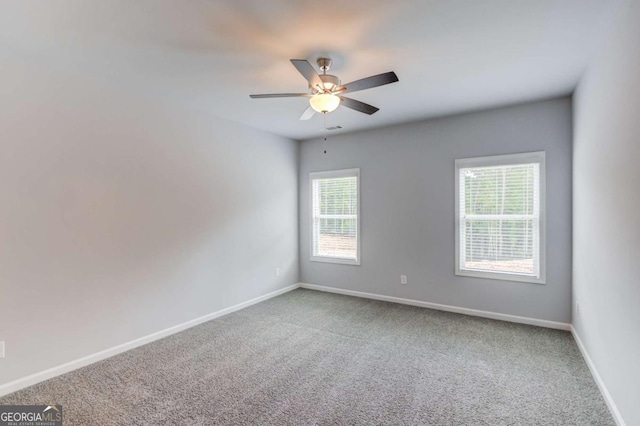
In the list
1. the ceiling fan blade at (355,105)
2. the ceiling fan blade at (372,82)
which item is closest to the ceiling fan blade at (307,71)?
the ceiling fan blade at (372,82)

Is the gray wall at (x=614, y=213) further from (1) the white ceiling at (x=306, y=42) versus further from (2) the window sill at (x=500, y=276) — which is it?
(2) the window sill at (x=500, y=276)

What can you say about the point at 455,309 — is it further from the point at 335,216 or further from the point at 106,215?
the point at 106,215

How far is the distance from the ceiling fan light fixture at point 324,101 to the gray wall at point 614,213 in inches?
74.6

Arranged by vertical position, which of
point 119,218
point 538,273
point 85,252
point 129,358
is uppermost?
point 119,218

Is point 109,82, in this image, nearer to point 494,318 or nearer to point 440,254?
point 440,254

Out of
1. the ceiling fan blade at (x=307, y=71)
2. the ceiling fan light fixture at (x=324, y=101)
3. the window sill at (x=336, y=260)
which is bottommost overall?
the window sill at (x=336, y=260)

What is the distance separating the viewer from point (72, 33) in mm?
2262

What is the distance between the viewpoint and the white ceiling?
202 centimetres

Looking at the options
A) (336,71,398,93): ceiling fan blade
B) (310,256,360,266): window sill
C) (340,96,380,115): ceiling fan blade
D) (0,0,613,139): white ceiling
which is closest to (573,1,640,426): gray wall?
(0,0,613,139): white ceiling

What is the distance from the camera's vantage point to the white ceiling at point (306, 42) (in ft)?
6.63

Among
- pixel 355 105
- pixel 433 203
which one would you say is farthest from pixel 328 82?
pixel 433 203

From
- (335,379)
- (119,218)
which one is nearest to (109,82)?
(119,218)

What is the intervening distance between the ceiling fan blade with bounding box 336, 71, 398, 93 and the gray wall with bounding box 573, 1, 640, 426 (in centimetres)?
139

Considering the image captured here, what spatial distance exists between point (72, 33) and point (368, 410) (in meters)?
3.44
